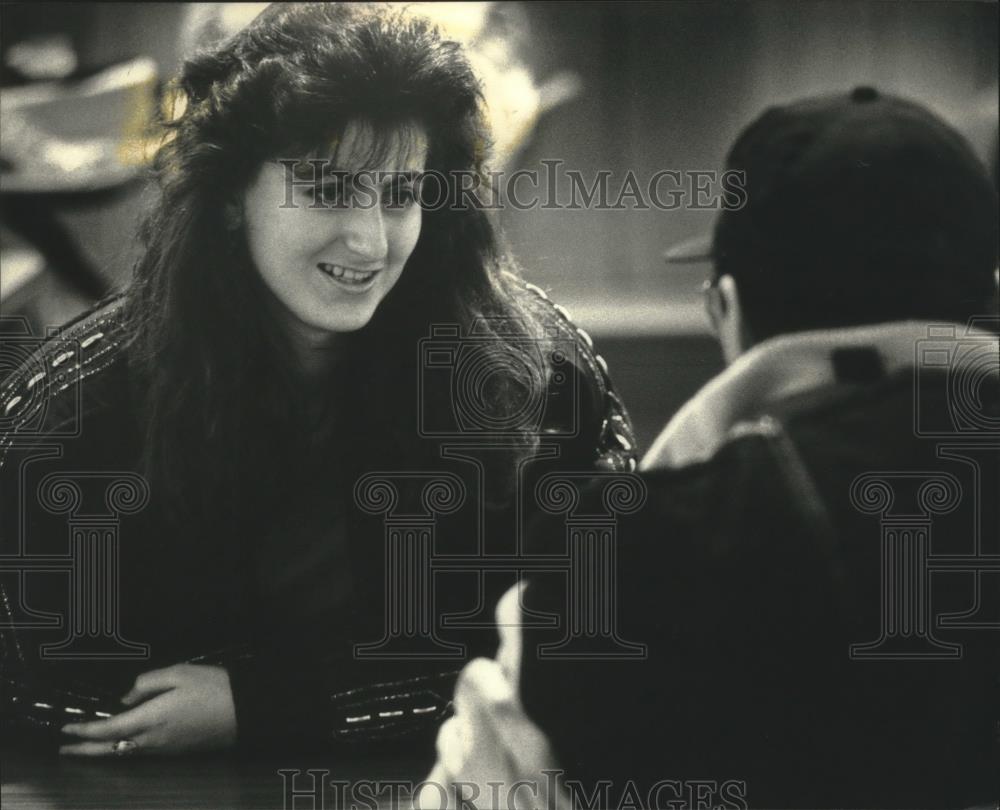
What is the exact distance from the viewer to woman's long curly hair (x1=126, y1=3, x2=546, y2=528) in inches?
83.4

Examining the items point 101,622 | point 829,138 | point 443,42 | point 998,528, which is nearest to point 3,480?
point 101,622

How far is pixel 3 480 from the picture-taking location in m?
2.26

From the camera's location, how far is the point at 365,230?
2154mm

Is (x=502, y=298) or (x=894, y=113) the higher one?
(x=894, y=113)

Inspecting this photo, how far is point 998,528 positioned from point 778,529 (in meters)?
0.46

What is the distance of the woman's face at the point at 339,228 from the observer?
2.13 metres

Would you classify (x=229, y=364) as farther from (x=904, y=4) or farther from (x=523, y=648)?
(x=904, y=4)

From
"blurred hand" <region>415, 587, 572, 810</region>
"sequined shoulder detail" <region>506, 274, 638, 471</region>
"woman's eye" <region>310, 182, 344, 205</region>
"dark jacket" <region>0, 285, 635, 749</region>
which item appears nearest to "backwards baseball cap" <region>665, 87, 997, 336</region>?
"sequined shoulder detail" <region>506, 274, 638, 471</region>

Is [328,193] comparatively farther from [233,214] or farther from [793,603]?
[793,603]

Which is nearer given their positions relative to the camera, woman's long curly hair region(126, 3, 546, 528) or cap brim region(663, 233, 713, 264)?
woman's long curly hair region(126, 3, 546, 528)
